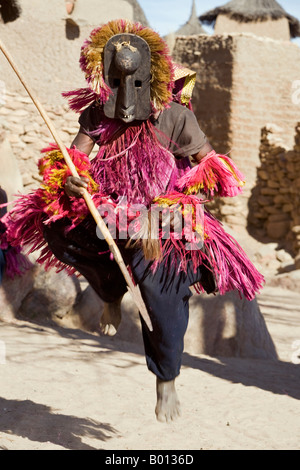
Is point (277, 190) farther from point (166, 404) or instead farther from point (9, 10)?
point (166, 404)

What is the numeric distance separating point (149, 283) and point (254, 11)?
15.7 meters

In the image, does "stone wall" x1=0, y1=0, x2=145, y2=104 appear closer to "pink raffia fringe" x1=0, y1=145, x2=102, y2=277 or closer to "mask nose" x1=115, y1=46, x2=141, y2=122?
"pink raffia fringe" x1=0, y1=145, x2=102, y2=277

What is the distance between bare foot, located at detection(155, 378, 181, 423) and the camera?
10.6 ft

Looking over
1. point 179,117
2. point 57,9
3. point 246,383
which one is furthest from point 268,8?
point 179,117

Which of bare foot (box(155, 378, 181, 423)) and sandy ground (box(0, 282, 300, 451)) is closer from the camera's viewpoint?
bare foot (box(155, 378, 181, 423))

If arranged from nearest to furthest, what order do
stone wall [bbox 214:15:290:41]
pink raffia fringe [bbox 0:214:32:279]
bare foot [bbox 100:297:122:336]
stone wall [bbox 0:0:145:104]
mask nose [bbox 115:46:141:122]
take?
mask nose [bbox 115:46:141:122] → bare foot [bbox 100:297:122:336] → pink raffia fringe [bbox 0:214:32:279] → stone wall [bbox 0:0:145:104] → stone wall [bbox 214:15:290:41]

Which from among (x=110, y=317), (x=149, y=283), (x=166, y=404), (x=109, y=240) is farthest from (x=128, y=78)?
(x=166, y=404)

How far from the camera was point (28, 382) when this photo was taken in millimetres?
4715

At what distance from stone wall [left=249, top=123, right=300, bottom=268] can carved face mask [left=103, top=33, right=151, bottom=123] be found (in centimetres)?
958

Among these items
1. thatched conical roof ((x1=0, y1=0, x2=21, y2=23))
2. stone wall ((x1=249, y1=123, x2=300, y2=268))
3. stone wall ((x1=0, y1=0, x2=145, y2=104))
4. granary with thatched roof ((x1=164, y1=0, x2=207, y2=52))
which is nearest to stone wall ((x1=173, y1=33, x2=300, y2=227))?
stone wall ((x1=249, y1=123, x2=300, y2=268))

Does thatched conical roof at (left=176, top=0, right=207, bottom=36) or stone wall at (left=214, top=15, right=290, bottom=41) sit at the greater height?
thatched conical roof at (left=176, top=0, right=207, bottom=36)

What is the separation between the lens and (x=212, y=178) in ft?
10.5

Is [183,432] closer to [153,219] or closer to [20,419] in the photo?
[20,419]
